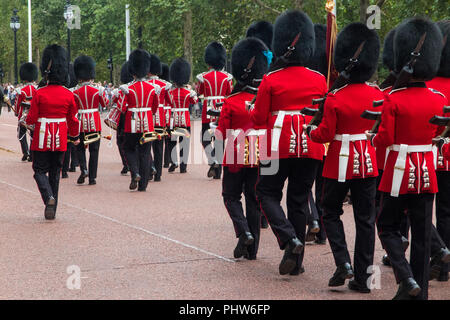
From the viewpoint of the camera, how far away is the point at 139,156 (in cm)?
1206

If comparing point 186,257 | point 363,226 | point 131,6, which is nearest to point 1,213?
point 186,257

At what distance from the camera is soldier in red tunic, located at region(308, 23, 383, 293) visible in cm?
599

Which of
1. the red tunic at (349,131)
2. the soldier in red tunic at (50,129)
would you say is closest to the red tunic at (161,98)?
the soldier in red tunic at (50,129)

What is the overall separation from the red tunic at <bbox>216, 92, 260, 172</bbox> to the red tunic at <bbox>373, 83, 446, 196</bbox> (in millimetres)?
1735

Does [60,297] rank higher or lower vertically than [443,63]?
lower

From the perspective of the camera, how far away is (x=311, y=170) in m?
6.56

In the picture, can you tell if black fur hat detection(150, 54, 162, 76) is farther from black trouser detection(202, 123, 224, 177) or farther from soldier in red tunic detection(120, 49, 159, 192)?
soldier in red tunic detection(120, 49, 159, 192)

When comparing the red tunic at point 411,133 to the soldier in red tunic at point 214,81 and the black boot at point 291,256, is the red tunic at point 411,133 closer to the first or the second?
the black boot at point 291,256

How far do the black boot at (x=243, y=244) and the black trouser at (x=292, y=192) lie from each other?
0.56m

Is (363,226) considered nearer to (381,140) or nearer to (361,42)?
(381,140)

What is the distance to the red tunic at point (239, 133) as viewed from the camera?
23.5 ft

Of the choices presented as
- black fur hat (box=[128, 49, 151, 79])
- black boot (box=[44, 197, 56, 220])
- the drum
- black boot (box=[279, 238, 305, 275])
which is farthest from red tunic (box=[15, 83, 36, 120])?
black boot (box=[279, 238, 305, 275])

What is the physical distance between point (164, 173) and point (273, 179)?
8004 mm
